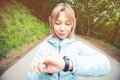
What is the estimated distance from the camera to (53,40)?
9.70 ft

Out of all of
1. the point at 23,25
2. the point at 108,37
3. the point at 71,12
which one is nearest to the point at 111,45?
the point at 108,37

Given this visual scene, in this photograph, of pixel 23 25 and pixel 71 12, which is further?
pixel 23 25

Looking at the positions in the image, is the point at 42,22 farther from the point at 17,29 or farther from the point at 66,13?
the point at 66,13

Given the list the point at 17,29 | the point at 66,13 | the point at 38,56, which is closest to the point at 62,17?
the point at 66,13

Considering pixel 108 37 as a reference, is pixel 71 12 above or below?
above

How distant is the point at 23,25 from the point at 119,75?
0.98 m

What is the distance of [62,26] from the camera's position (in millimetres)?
2932

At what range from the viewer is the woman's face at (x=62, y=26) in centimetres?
289

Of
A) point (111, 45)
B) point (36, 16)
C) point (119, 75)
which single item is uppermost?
point (36, 16)

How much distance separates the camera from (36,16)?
10.7 feet

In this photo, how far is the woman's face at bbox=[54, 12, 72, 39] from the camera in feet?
9.49

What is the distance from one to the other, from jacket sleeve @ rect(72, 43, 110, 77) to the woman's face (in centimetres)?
16

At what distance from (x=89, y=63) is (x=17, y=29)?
0.87 m

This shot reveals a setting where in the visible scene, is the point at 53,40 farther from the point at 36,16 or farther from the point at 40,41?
the point at 36,16
